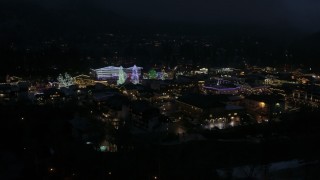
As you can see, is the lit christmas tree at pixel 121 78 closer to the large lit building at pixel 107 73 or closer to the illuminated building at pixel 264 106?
the large lit building at pixel 107 73

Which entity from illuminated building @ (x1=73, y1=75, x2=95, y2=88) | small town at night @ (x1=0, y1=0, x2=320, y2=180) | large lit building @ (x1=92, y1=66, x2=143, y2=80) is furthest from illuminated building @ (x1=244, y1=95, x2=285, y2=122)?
large lit building @ (x1=92, y1=66, x2=143, y2=80)

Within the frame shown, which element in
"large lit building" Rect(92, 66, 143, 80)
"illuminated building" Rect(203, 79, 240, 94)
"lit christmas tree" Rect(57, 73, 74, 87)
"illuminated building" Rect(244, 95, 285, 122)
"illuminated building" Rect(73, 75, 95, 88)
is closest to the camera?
"illuminated building" Rect(244, 95, 285, 122)

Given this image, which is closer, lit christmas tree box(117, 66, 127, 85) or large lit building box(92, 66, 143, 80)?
lit christmas tree box(117, 66, 127, 85)

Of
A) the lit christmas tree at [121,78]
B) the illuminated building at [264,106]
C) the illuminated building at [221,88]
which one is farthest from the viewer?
the lit christmas tree at [121,78]

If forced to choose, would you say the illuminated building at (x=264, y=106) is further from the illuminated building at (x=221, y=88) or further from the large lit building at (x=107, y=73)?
the large lit building at (x=107, y=73)

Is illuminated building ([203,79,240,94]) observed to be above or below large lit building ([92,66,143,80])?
below

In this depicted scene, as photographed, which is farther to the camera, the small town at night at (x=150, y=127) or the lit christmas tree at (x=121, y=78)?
the lit christmas tree at (x=121, y=78)

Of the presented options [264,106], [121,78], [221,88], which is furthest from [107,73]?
[264,106]

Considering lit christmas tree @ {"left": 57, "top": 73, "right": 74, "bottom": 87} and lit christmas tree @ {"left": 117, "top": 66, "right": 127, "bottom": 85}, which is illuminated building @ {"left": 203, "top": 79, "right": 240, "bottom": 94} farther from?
lit christmas tree @ {"left": 57, "top": 73, "right": 74, "bottom": 87}

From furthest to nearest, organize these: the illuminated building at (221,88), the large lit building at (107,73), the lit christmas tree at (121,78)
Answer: the large lit building at (107,73) < the lit christmas tree at (121,78) < the illuminated building at (221,88)

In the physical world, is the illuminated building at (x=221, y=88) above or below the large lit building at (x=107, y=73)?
below

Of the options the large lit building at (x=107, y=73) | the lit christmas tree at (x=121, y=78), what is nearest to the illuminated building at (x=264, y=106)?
the lit christmas tree at (x=121, y=78)

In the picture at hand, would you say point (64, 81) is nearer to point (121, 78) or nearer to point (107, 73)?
point (121, 78)
